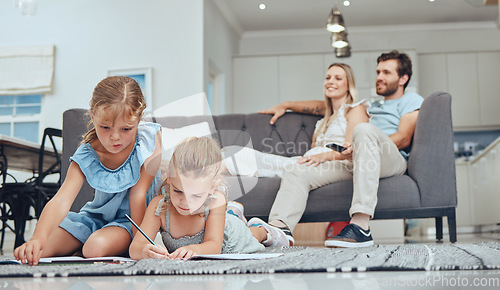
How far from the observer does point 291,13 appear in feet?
21.5

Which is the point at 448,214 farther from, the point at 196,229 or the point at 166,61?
the point at 166,61

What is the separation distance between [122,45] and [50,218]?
4.29m

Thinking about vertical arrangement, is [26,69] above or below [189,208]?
above

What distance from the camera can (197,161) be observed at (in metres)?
1.41

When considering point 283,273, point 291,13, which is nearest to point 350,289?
point 283,273

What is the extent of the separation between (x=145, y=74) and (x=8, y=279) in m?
4.44

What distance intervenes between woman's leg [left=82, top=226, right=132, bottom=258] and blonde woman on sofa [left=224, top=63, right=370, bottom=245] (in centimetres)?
68

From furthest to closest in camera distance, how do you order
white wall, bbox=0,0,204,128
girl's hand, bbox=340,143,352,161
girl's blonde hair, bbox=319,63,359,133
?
white wall, bbox=0,0,204,128, girl's blonde hair, bbox=319,63,359,133, girl's hand, bbox=340,143,352,161

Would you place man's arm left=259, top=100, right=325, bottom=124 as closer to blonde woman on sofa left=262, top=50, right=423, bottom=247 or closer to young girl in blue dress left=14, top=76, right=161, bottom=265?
blonde woman on sofa left=262, top=50, right=423, bottom=247

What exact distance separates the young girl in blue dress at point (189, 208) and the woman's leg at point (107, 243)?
0.46ft

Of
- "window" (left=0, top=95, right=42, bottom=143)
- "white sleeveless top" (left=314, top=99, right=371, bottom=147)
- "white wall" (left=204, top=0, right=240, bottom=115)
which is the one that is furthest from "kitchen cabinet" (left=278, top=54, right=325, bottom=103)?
"white sleeveless top" (left=314, top=99, right=371, bottom=147)

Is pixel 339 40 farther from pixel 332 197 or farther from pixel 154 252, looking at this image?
pixel 154 252

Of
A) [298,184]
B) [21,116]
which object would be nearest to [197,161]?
[298,184]

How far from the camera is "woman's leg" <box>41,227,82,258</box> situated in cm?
162
